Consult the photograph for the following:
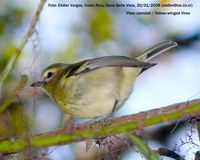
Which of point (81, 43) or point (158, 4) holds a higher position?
point (158, 4)

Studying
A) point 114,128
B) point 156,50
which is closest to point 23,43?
point 114,128

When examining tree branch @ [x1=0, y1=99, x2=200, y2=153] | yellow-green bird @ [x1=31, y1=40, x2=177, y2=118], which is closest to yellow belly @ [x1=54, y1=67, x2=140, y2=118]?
yellow-green bird @ [x1=31, y1=40, x2=177, y2=118]

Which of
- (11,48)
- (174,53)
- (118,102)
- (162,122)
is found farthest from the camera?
(174,53)

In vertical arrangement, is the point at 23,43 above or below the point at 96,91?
above

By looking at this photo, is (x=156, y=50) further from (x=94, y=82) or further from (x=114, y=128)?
(x=114, y=128)

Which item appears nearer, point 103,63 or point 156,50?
point 156,50

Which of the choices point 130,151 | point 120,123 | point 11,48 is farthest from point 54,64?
point 120,123

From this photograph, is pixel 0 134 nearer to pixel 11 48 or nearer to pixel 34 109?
pixel 34 109

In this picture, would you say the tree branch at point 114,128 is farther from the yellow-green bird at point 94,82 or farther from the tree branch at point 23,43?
the yellow-green bird at point 94,82
